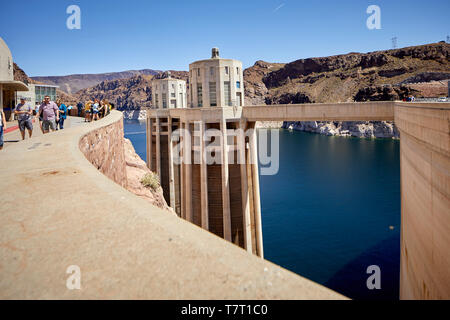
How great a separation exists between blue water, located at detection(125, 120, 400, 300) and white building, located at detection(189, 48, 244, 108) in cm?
1226

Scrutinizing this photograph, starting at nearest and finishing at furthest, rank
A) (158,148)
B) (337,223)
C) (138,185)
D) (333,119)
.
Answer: (138,185)
(333,119)
(337,223)
(158,148)

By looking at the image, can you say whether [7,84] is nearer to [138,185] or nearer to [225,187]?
[138,185]

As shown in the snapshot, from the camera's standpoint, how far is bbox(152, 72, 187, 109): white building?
1586 inches

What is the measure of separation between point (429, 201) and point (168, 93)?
116 feet

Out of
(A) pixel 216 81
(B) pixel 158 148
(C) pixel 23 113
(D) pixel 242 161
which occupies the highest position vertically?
(A) pixel 216 81

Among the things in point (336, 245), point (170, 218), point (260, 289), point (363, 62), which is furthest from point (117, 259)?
point (363, 62)

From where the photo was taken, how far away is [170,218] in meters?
2.55

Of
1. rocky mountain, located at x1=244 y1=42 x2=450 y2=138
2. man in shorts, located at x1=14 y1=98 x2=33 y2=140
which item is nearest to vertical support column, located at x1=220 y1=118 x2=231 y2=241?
man in shorts, located at x1=14 y1=98 x2=33 y2=140

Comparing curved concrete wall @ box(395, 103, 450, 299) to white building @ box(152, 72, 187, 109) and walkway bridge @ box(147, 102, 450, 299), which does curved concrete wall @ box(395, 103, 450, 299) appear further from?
white building @ box(152, 72, 187, 109)

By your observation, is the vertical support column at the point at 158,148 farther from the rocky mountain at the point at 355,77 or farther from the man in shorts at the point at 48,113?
the rocky mountain at the point at 355,77

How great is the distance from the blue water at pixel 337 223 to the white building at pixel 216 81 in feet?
40.2

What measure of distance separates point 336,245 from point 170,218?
26.1 m

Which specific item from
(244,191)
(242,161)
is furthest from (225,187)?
(242,161)

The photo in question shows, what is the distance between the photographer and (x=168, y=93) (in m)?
40.3
